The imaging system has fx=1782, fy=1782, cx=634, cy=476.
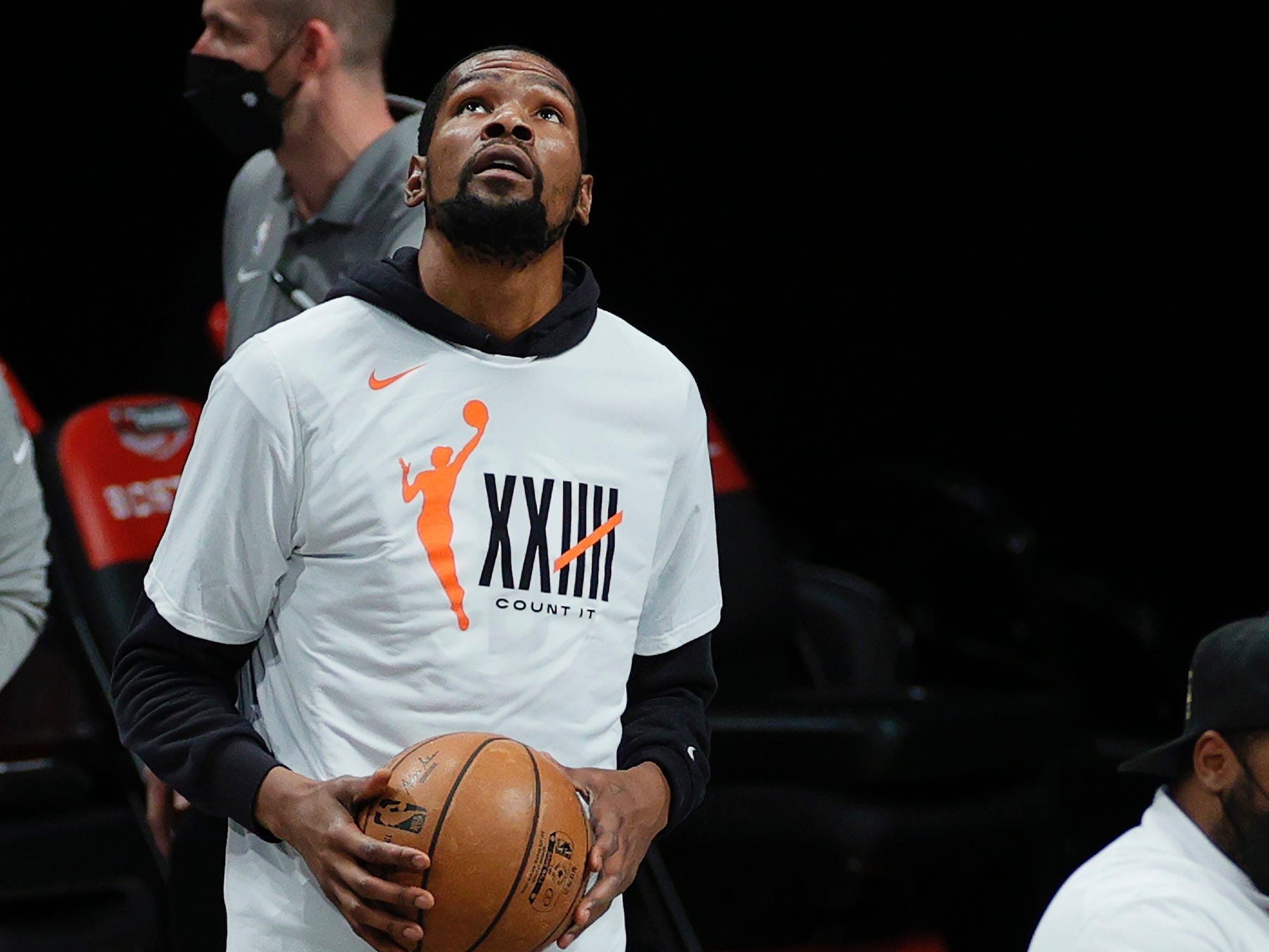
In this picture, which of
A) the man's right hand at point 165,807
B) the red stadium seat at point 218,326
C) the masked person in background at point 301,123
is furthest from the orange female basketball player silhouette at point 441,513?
the red stadium seat at point 218,326

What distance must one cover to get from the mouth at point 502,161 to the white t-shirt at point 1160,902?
1075 mm

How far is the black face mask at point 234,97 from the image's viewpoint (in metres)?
2.51

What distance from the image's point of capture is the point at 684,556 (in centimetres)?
185

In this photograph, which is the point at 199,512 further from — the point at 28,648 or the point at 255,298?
the point at 255,298

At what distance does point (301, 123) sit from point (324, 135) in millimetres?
38

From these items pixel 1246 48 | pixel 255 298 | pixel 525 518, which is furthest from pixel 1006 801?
pixel 1246 48

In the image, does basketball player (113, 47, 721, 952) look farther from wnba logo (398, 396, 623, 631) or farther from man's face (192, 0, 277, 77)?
man's face (192, 0, 277, 77)

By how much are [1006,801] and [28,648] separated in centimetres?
215

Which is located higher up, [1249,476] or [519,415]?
[519,415]

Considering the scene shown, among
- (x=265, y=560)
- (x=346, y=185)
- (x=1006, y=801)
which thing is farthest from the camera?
(x=1006, y=801)

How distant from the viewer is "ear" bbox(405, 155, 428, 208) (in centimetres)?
175

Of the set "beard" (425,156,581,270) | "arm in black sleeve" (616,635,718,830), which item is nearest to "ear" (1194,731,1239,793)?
"arm in black sleeve" (616,635,718,830)

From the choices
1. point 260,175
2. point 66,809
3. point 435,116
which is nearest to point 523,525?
point 435,116

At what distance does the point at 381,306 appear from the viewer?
5.69ft
